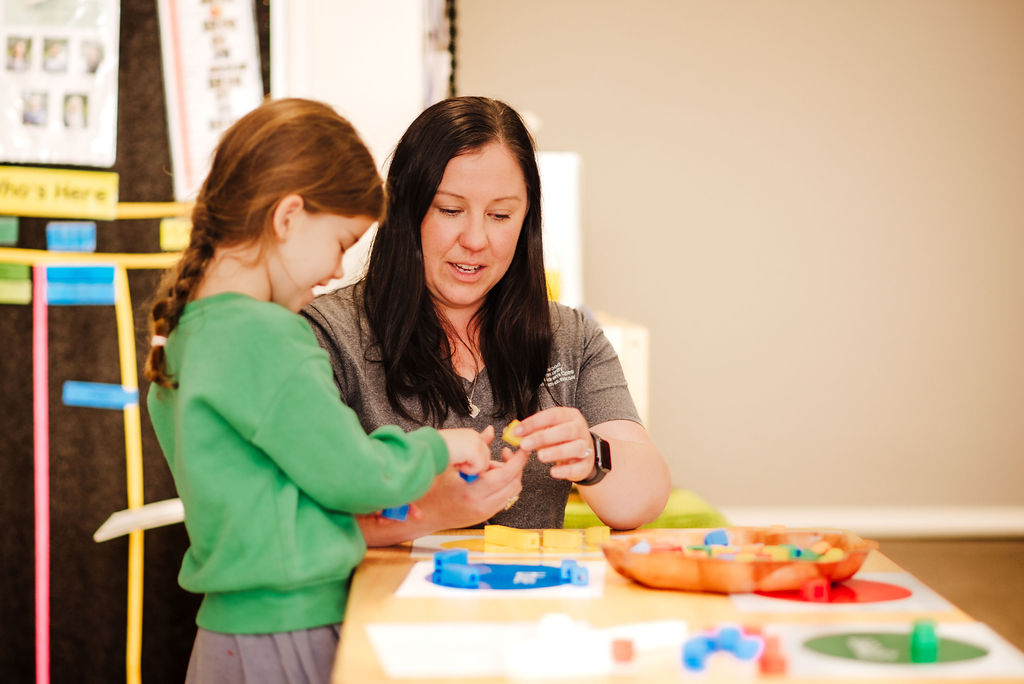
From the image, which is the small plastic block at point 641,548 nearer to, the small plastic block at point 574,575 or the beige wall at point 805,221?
the small plastic block at point 574,575

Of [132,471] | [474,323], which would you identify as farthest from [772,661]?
[132,471]

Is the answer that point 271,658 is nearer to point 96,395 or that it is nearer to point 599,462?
point 599,462

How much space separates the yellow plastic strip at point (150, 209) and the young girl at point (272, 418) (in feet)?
2.49

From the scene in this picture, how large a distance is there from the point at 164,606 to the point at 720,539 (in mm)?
1211

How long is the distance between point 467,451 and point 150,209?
3.42ft

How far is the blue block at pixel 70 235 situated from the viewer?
1.90 meters

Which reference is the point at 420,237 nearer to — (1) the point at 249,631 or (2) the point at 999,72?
(1) the point at 249,631

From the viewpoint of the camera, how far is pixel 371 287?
63.7 inches

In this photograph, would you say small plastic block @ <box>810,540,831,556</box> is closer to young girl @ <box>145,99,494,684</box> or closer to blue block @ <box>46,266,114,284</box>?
young girl @ <box>145,99,494,684</box>

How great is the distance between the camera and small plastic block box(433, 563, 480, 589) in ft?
3.56

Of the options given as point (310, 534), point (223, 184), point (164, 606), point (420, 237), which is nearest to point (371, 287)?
point (420, 237)

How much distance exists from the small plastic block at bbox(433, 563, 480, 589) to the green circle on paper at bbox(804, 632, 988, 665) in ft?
1.18

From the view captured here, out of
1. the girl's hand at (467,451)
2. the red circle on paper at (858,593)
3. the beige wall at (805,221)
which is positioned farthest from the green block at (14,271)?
the beige wall at (805,221)

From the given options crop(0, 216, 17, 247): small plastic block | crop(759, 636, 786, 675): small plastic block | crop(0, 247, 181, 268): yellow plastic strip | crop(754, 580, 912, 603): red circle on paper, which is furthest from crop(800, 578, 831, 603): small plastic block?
→ crop(0, 216, 17, 247): small plastic block
